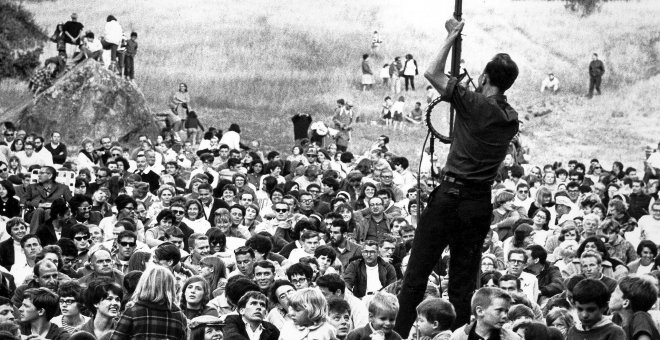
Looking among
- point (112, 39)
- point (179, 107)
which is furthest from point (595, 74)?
point (112, 39)

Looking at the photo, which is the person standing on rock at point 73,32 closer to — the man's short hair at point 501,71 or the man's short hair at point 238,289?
the man's short hair at point 238,289

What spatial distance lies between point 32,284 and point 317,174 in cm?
813

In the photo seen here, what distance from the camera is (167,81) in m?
33.6

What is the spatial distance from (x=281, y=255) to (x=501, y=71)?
5.25m

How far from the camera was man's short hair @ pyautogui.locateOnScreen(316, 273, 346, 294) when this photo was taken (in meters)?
9.20

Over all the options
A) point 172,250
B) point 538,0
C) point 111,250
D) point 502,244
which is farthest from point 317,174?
point 538,0

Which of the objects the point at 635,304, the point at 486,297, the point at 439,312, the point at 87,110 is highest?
the point at 486,297

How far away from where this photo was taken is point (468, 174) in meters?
6.89

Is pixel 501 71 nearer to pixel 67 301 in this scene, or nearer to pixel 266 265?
pixel 266 265

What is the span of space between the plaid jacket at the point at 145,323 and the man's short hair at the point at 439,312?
4.81ft

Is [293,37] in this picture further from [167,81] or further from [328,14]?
[167,81]

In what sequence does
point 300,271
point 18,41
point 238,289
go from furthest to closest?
point 18,41
point 300,271
point 238,289

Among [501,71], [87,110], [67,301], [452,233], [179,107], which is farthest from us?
[179,107]

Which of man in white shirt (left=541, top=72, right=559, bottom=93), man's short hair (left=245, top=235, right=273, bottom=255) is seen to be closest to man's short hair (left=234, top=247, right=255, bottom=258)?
man's short hair (left=245, top=235, right=273, bottom=255)
